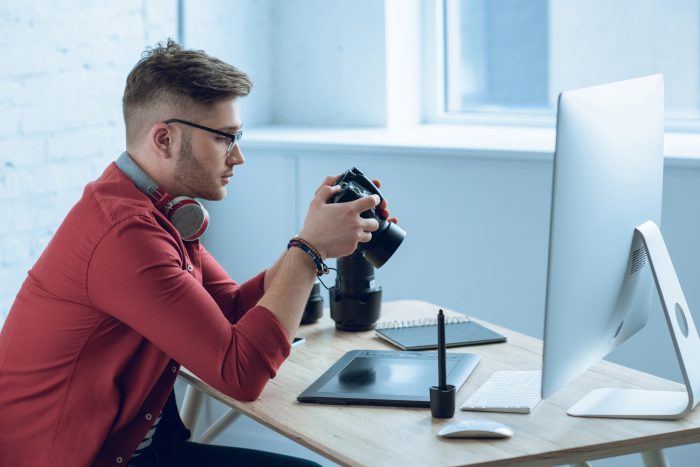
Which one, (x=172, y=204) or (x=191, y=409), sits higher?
(x=172, y=204)

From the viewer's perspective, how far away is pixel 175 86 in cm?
167

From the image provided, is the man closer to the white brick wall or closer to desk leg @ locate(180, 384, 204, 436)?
desk leg @ locate(180, 384, 204, 436)

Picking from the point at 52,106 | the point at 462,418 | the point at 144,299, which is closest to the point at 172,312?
the point at 144,299

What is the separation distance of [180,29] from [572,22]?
1.22m

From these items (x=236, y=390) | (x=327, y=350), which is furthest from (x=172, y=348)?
(x=327, y=350)

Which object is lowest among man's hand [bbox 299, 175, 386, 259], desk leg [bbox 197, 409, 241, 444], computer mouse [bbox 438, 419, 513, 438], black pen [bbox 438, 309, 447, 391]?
desk leg [bbox 197, 409, 241, 444]

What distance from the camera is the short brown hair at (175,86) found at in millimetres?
1665

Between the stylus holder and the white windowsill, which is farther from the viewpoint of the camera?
the white windowsill

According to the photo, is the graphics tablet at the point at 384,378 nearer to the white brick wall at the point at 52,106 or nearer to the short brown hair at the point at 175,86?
the short brown hair at the point at 175,86

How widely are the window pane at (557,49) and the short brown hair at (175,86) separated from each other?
1451mm

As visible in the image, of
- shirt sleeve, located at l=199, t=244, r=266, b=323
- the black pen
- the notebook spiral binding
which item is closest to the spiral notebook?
the notebook spiral binding

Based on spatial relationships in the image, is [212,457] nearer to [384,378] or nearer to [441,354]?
[384,378]

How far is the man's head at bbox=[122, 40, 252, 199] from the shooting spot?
5.46ft

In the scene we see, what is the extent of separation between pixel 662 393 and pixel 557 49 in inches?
68.8
